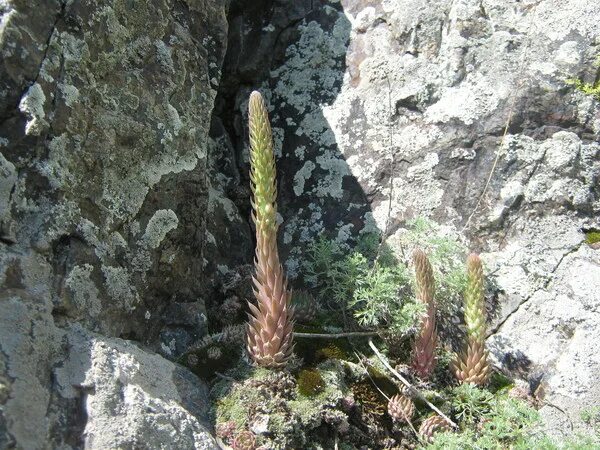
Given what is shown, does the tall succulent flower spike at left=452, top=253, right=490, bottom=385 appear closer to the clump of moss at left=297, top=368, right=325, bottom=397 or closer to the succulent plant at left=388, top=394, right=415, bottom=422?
the succulent plant at left=388, top=394, right=415, bottom=422

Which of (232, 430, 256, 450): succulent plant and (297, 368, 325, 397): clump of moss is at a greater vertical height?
(297, 368, 325, 397): clump of moss

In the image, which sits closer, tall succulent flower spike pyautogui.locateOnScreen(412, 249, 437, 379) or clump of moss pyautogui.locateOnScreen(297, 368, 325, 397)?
clump of moss pyautogui.locateOnScreen(297, 368, 325, 397)

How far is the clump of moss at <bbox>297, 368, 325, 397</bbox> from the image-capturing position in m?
3.22

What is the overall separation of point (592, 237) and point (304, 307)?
1910 mm

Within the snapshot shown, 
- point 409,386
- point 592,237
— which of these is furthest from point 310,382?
point 592,237

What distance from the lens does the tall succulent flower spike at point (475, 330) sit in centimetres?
355

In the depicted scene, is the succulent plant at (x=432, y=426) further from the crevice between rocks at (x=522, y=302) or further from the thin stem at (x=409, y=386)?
the crevice between rocks at (x=522, y=302)

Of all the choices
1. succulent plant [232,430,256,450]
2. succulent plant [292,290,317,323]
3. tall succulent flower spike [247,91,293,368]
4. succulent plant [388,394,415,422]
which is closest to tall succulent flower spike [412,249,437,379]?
succulent plant [388,394,415,422]

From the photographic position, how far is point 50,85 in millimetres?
3068

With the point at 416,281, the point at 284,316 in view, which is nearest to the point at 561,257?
the point at 416,281

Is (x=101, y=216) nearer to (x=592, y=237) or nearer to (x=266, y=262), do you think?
(x=266, y=262)

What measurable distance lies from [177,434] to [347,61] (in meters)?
3.17

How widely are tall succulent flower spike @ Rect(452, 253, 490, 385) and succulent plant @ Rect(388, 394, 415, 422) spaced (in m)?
0.41

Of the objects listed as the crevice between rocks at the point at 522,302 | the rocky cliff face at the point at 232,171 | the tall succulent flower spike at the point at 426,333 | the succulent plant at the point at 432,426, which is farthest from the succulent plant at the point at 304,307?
the crevice between rocks at the point at 522,302
